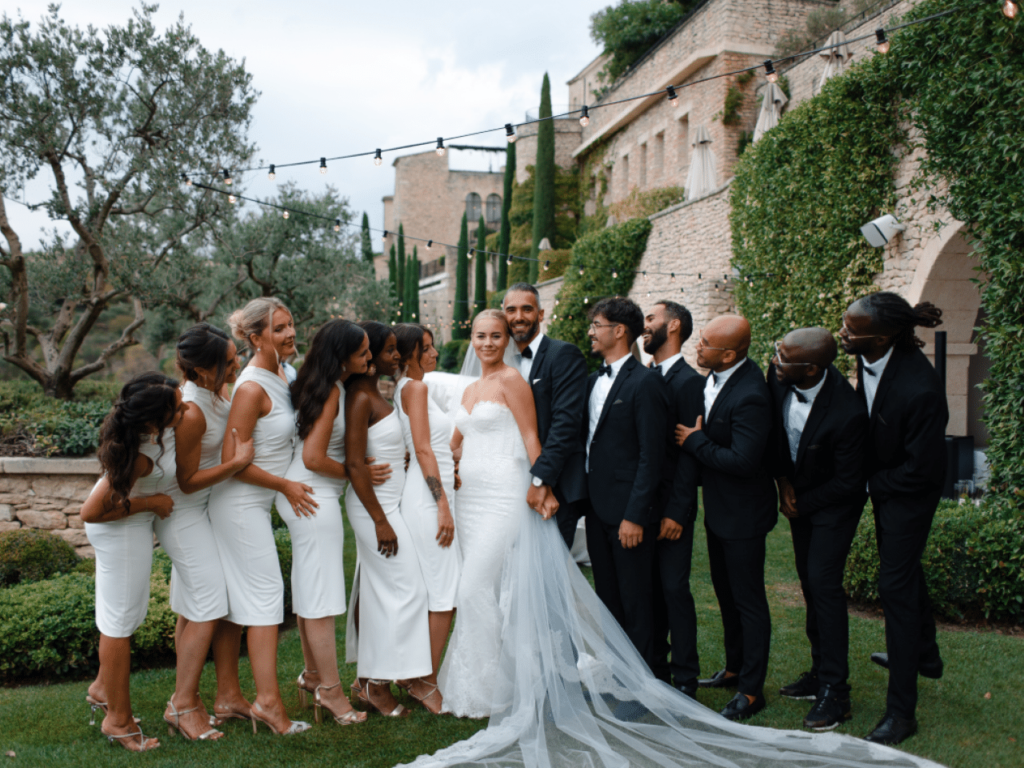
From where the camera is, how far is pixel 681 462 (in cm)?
362

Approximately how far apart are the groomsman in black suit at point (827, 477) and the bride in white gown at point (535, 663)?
38 cm

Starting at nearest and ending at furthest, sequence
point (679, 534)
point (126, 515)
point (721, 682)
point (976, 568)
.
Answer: point (126, 515) → point (679, 534) → point (721, 682) → point (976, 568)

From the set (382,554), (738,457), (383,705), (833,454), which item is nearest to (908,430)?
(833,454)

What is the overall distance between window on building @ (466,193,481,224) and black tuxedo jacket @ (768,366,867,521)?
49111 mm

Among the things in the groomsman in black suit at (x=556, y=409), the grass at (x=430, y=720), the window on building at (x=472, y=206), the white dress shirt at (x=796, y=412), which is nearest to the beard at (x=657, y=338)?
the groomsman in black suit at (x=556, y=409)

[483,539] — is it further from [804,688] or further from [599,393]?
[804,688]

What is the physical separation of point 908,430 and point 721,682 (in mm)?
1668

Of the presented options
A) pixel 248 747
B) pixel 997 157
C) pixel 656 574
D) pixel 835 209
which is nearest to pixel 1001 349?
pixel 997 157

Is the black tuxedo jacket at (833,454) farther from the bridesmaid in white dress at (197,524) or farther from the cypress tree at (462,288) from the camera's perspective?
the cypress tree at (462,288)

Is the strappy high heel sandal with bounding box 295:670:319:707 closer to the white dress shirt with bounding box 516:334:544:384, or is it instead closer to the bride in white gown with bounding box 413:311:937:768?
the bride in white gown with bounding box 413:311:937:768

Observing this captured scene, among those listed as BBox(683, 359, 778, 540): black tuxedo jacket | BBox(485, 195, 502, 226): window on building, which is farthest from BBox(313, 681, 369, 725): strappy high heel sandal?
BBox(485, 195, 502, 226): window on building

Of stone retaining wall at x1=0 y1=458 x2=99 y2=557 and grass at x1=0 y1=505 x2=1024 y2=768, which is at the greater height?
stone retaining wall at x1=0 y1=458 x2=99 y2=557

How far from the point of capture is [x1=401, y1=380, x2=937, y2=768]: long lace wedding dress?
2957mm

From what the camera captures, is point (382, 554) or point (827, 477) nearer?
point (827, 477)
